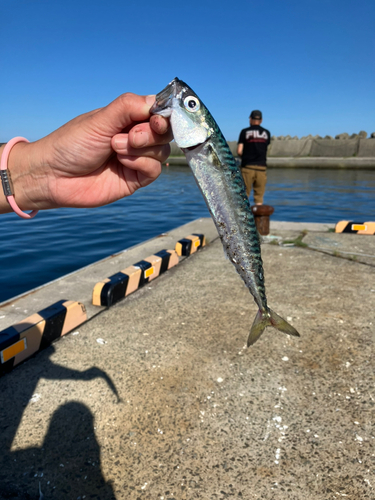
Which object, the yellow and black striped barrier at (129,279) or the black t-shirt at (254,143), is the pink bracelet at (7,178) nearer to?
the yellow and black striped barrier at (129,279)

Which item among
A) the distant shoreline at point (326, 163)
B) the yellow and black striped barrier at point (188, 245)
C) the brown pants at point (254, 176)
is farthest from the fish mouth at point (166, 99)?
the distant shoreline at point (326, 163)

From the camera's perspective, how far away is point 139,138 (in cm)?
208

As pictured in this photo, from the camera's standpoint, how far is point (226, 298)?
15.7ft

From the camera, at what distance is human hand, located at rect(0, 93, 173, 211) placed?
6.80 ft

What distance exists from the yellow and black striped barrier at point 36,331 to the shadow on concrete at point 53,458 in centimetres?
27

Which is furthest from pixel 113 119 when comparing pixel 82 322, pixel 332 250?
pixel 332 250

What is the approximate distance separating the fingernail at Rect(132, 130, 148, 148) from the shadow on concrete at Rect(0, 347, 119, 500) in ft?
6.85

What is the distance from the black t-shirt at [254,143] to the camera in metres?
8.79

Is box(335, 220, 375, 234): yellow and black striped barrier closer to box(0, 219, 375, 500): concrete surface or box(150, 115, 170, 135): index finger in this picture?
box(0, 219, 375, 500): concrete surface

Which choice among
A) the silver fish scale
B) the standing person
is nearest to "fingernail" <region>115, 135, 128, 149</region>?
the silver fish scale

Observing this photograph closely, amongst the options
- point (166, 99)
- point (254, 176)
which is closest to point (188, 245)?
point (254, 176)

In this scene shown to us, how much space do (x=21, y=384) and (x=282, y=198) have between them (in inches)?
699

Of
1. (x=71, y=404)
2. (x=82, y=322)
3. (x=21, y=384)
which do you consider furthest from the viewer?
(x=82, y=322)

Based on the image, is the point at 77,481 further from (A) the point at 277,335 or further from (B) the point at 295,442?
(A) the point at 277,335
